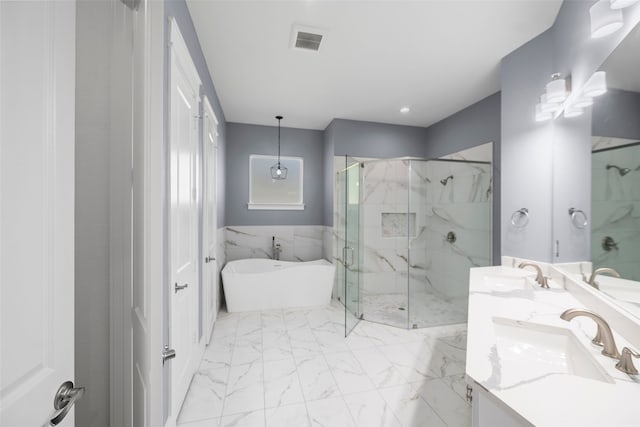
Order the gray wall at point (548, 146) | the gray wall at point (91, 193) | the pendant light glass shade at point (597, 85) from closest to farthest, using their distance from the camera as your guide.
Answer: the gray wall at point (91, 193)
the pendant light glass shade at point (597, 85)
the gray wall at point (548, 146)

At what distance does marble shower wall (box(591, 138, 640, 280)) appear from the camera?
103 centimetres

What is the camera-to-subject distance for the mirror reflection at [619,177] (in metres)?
1.03

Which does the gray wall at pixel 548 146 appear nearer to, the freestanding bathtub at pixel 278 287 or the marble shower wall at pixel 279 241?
the freestanding bathtub at pixel 278 287

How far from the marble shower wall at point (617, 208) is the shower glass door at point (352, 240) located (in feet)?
6.68

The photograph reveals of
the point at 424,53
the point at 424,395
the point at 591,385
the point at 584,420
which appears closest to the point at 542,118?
the point at 424,53

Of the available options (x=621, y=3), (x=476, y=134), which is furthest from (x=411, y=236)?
(x=621, y=3)

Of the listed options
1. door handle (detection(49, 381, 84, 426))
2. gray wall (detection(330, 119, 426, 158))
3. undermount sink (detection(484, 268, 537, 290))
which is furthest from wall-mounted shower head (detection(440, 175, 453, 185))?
door handle (detection(49, 381, 84, 426))

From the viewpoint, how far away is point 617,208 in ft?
3.76

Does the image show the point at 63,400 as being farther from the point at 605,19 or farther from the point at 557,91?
the point at 557,91

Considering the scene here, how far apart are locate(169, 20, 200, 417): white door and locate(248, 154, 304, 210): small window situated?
2.23m

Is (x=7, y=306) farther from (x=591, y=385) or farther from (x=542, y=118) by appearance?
(x=542, y=118)

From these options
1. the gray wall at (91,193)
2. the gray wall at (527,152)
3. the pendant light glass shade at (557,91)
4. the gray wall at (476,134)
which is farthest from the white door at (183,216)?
the gray wall at (476,134)

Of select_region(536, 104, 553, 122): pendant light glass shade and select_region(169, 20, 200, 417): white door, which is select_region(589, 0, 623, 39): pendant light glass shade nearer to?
select_region(536, 104, 553, 122): pendant light glass shade

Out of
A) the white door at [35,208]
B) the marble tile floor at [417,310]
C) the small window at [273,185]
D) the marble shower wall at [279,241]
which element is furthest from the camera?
the small window at [273,185]
